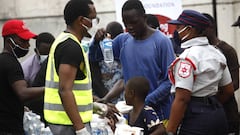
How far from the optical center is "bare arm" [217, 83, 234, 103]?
5.04 meters

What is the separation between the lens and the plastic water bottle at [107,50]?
233 inches

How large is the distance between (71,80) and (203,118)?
3.68ft

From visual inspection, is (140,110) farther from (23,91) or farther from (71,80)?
(23,91)

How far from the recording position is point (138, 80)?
5039mm

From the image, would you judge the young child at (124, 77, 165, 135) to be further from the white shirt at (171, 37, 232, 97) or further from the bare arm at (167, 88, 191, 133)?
the white shirt at (171, 37, 232, 97)

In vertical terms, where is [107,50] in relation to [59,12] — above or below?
above

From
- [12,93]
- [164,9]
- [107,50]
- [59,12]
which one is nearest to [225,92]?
[107,50]

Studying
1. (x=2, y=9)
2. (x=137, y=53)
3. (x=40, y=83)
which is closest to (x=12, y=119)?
(x=40, y=83)

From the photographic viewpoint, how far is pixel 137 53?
557 cm

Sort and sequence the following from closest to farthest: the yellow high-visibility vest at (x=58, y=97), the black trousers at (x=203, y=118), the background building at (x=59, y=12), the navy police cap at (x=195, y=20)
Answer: the yellow high-visibility vest at (x=58, y=97)
the black trousers at (x=203, y=118)
the navy police cap at (x=195, y=20)
the background building at (x=59, y=12)

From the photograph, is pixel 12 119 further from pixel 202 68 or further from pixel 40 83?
pixel 202 68

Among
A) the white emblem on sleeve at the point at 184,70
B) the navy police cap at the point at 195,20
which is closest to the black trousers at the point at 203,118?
the white emblem on sleeve at the point at 184,70

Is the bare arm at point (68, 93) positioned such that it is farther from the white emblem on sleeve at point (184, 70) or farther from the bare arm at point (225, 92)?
the bare arm at point (225, 92)

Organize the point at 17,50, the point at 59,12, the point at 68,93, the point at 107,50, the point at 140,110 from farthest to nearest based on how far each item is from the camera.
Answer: the point at 59,12, the point at 107,50, the point at 17,50, the point at 140,110, the point at 68,93
